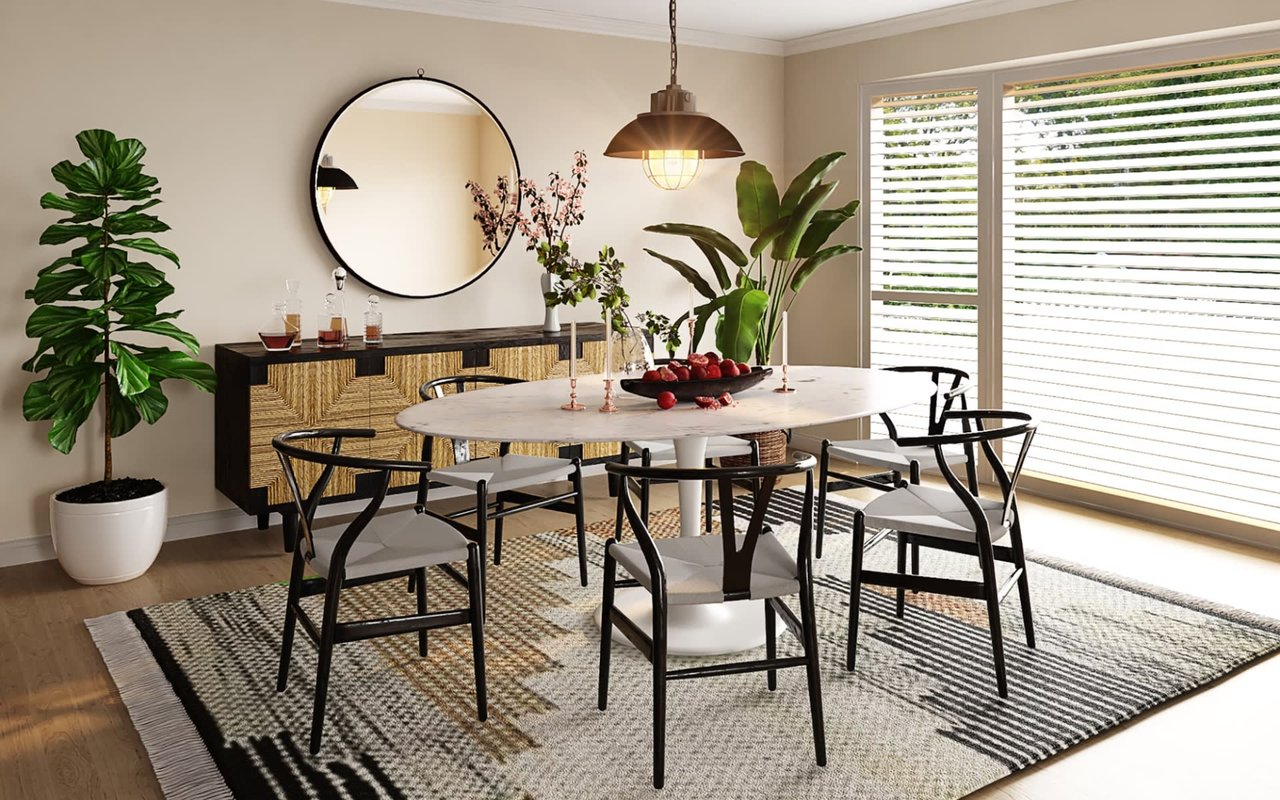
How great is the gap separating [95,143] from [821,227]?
3304 millimetres

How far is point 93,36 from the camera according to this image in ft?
14.2

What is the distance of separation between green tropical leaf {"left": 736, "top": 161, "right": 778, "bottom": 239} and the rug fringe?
11.0ft

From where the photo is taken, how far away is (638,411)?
3193mm

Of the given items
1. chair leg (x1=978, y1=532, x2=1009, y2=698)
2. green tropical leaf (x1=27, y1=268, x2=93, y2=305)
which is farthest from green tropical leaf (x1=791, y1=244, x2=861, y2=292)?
green tropical leaf (x1=27, y1=268, x2=93, y2=305)

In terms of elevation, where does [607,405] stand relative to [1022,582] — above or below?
above

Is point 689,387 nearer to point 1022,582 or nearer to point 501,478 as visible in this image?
point 501,478

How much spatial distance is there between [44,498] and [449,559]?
245 cm

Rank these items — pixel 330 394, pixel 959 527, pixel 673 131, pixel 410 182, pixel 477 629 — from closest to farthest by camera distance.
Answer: pixel 477 629, pixel 959 527, pixel 673 131, pixel 330 394, pixel 410 182

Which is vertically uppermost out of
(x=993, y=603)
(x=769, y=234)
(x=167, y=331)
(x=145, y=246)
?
(x=769, y=234)

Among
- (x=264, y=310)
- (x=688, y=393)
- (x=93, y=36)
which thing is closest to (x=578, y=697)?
(x=688, y=393)

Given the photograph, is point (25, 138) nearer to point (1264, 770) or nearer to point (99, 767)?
point (99, 767)

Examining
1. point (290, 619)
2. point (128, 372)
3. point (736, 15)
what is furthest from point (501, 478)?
point (736, 15)

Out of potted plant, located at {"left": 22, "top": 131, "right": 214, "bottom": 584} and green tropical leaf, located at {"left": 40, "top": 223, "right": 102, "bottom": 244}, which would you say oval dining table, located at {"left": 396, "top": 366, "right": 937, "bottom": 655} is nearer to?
potted plant, located at {"left": 22, "top": 131, "right": 214, "bottom": 584}

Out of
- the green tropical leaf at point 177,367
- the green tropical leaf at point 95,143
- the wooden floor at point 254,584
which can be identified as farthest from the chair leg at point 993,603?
the green tropical leaf at point 95,143
